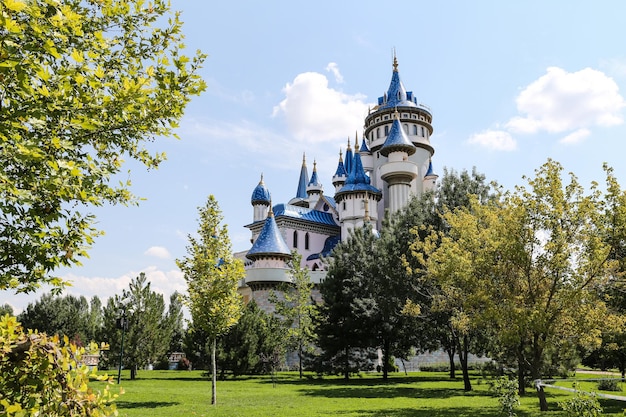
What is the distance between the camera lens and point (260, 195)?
56625 mm

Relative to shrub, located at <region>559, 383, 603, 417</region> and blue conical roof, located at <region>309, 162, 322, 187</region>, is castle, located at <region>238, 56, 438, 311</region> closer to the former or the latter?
blue conical roof, located at <region>309, 162, 322, 187</region>

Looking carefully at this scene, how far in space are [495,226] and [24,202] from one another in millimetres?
13273

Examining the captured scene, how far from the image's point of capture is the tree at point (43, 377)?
10.4ft

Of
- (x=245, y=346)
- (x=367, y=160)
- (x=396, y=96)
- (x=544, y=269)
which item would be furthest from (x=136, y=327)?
(x=396, y=96)

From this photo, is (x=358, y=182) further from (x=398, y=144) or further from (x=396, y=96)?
(x=396, y=96)

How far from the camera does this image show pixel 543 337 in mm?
14352

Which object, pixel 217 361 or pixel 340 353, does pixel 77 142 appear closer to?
pixel 217 361

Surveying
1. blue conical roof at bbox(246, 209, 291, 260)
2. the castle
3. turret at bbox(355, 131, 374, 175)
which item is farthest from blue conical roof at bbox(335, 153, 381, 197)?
blue conical roof at bbox(246, 209, 291, 260)

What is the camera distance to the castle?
40.9 meters

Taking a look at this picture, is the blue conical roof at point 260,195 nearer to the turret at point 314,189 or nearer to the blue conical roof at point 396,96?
the turret at point 314,189

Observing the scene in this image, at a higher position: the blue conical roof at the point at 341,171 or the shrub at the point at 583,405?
the blue conical roof at the point at 341,171

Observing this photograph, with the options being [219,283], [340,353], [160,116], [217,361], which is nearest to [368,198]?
[340,353]

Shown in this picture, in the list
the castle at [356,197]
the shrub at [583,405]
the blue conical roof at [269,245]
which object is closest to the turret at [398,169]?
the castle at [356,197]

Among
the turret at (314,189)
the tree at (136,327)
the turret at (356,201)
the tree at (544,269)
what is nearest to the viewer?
the tree at (544,269)
